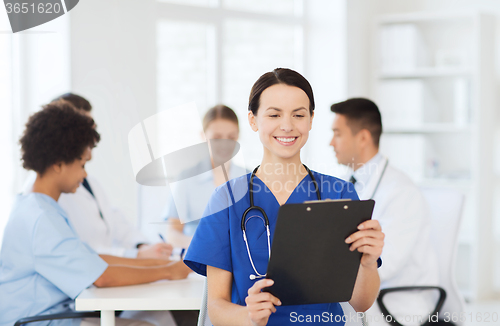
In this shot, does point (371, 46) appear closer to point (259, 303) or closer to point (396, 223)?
point (396, 223)

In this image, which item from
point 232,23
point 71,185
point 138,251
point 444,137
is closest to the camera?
point 71,185

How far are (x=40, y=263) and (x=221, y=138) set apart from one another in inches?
26.2

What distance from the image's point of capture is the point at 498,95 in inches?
128

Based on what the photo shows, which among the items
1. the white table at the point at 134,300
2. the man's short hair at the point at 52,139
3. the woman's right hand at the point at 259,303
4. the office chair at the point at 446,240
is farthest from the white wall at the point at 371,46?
the woman's right hand at the point at 259,303

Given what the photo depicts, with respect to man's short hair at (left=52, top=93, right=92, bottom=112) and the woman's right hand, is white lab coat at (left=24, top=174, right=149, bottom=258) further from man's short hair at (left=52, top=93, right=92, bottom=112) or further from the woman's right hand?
the woman's right hand

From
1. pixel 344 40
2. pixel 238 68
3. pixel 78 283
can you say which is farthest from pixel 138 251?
pixel 344 40

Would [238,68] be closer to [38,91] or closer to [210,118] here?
[210,118]

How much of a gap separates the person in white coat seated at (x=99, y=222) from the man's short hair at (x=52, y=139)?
0.69ft

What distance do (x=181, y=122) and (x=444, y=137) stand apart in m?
2.81

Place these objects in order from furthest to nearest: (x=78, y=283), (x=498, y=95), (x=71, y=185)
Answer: (x=498, y=95) → (x=71, y=185) → (x=78, y=283)

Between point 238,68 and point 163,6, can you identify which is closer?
point 163,6

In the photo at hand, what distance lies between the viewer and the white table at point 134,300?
4.29 ft

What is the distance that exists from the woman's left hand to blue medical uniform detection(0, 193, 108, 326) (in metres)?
0.80

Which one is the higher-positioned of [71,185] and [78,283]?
[71,185]
